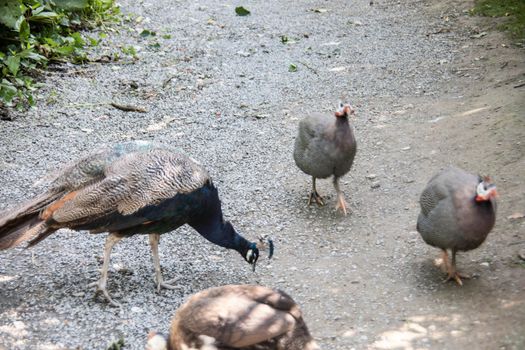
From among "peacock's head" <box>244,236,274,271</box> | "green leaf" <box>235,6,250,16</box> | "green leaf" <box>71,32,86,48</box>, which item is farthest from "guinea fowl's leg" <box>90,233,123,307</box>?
"green leaf" <box>235,6,250,16</box>

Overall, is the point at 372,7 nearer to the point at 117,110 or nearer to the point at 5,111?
the point at 117,110

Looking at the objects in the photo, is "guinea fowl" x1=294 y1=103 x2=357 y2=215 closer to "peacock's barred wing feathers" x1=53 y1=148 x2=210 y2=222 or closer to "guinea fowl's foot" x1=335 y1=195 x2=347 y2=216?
"guinea fowl's foot" x1=335 y1=195 x2=347 y2=216

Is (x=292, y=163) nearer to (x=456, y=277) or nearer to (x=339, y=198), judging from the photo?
(x=339, y=198)

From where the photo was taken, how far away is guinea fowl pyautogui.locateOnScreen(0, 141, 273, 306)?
457cm

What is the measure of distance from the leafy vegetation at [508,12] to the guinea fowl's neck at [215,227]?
5896mm

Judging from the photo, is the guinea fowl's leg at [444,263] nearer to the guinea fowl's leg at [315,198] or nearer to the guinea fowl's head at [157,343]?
the guinea fowl's leg at [315,198]

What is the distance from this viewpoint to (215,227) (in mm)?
4922

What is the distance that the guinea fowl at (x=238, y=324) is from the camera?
11.5ft

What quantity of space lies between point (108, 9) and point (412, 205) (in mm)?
7025

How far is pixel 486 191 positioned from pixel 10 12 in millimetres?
5898

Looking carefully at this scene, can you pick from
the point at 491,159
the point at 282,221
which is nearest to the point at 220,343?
the point at 282,221

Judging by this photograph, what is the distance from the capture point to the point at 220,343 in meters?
3.51

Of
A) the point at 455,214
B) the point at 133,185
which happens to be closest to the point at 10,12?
the point at 133,185

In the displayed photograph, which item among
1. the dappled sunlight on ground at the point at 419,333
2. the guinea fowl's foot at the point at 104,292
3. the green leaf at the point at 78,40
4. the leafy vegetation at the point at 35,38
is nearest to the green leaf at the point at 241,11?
the leafy vegetation at the point at 35,38
